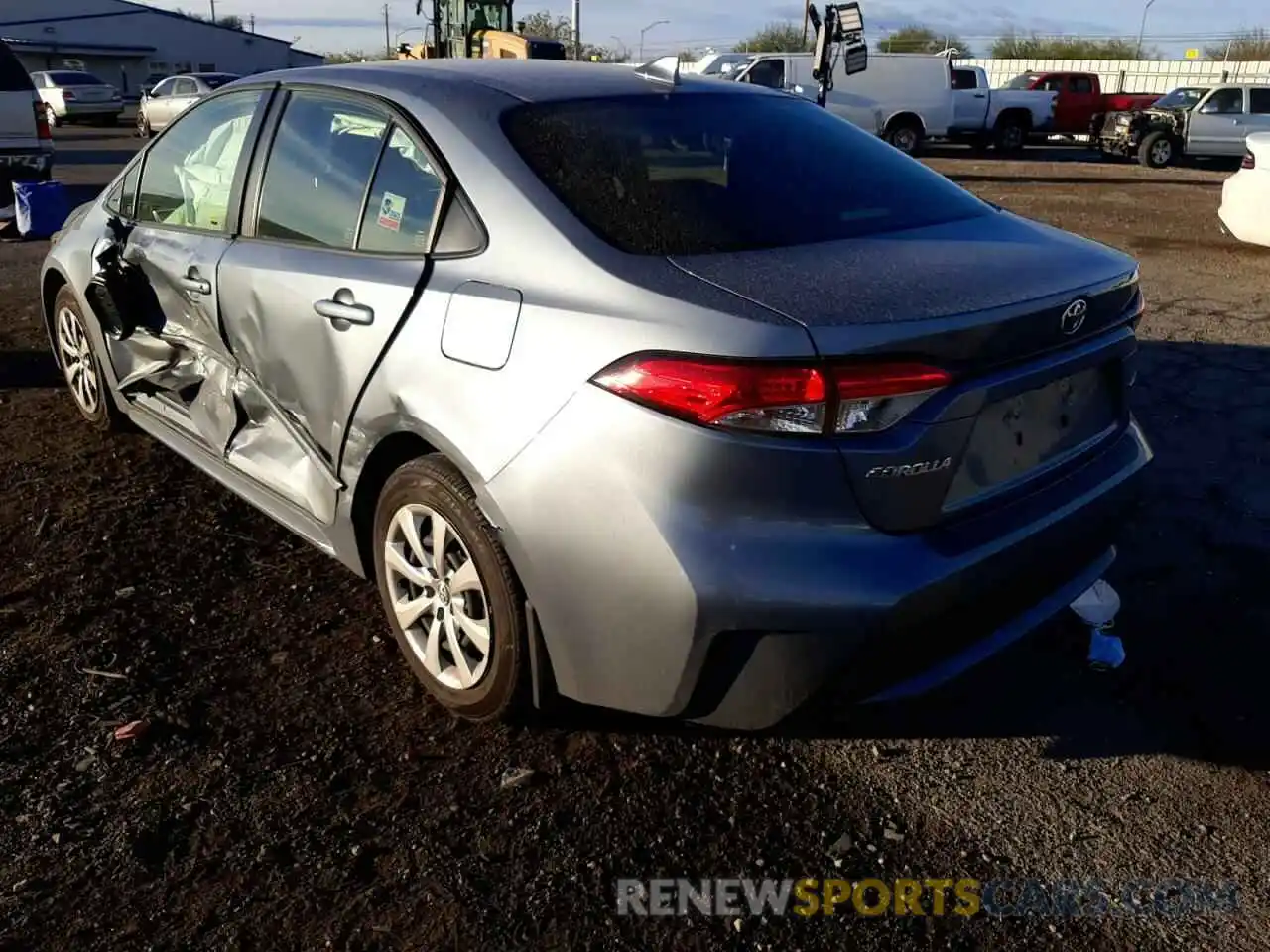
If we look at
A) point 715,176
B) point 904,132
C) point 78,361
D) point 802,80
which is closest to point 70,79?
point 802,80

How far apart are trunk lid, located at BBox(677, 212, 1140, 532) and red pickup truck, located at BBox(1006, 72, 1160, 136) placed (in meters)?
28.0

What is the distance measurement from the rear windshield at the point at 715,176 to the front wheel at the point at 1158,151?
2127cm

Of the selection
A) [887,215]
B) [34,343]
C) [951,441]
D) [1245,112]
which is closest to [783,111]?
[887,215]

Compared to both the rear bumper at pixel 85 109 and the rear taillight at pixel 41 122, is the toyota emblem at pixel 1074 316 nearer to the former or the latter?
the rear taillight at pixel 41 122

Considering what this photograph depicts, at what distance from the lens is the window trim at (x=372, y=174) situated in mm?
2705

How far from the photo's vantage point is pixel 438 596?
280 centimetres

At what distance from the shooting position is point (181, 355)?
12.6 feet

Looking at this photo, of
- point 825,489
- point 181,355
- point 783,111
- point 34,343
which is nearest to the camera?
point 825,489

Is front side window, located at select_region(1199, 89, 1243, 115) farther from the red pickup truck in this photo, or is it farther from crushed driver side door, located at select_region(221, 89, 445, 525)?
crushed driver side door, located at select_region(221, 89, 445, 525)

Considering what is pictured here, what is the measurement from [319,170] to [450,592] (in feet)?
4.51

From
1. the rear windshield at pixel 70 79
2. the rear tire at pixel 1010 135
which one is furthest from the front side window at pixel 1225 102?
the rear windshield at pixel 70 79

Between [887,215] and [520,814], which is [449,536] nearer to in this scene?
[520,814]

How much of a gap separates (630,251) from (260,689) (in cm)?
165

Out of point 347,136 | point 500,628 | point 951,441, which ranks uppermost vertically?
point 347,136
